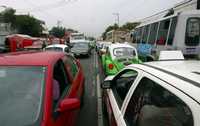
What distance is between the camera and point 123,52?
11234mm

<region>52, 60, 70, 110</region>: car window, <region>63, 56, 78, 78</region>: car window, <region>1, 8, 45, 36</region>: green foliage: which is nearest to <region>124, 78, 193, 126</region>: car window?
<region>52, 60, 70, 110</region>: car window

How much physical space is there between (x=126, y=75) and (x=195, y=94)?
103 inches

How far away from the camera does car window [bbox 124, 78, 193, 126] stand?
2.01 m

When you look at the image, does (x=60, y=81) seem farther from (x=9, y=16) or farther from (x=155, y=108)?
(x=9, y=16)

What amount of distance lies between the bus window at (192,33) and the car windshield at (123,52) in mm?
2220

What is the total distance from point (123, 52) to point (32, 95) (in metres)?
8.04

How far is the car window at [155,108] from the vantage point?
2.01m

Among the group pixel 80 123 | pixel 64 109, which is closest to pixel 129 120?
pixel 64 109

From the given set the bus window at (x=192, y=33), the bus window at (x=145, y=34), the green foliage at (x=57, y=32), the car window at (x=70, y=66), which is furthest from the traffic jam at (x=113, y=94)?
the green foliage at (x=57, y=32)

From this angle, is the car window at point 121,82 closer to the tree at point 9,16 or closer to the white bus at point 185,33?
the white bus at point 185,33

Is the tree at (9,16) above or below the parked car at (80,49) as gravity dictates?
above

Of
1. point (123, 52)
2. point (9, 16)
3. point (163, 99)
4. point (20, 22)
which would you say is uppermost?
point (163, 99)

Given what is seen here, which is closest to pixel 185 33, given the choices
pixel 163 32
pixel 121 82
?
pixel 163 32

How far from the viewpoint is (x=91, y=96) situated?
27.2ft
